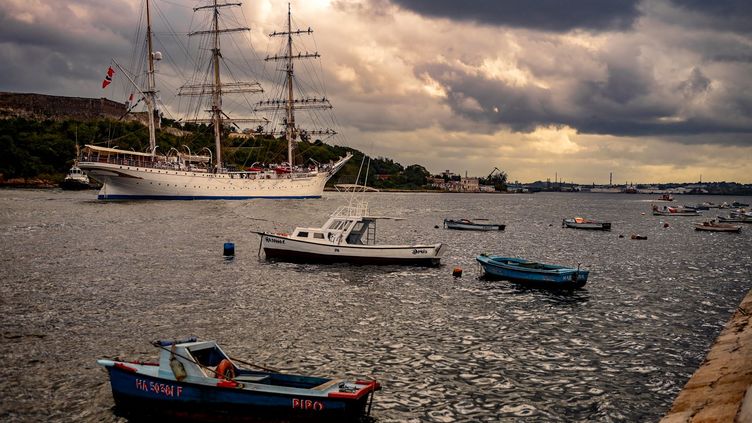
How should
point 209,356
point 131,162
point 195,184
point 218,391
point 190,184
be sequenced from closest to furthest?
1. point 218,391
2. point 209,356
3. point 131,162
4. point 190,184
5. point 195,184

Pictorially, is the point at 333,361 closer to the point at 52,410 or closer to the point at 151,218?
the point at 52,410

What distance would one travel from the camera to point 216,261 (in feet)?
140

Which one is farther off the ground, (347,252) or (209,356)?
(347,252)

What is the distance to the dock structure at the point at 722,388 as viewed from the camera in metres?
12.5

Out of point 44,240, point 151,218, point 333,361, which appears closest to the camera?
point 333,361

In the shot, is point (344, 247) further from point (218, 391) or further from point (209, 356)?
point (218, 391)

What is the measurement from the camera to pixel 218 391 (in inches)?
554

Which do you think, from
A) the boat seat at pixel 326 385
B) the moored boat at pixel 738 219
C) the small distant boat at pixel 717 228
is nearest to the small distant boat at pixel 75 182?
the small distant boat at pixel 717 228

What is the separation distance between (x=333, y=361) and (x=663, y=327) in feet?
52.8

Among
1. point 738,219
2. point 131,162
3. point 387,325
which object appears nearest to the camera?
point 387,325

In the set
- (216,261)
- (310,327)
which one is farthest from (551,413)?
(216,261)

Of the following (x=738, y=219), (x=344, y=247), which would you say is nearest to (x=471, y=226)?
(x=344, y=247)

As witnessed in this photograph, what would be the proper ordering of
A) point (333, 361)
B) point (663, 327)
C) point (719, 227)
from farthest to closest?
point (719, 227) → point (663, 327) → point (333, 361)

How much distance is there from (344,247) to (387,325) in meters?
16.0
